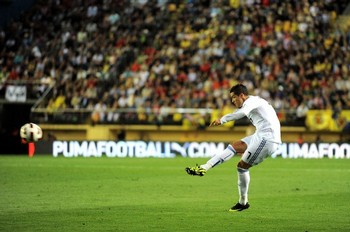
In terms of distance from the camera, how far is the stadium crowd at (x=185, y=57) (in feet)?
114

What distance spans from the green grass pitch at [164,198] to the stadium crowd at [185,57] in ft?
21.4

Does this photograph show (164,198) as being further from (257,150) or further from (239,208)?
(257,150)

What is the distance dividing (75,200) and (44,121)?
1955 cm

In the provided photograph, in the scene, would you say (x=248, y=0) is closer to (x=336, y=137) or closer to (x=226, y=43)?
(x=226, y=43)

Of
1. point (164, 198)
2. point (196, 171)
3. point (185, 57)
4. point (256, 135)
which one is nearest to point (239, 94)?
point (256, 135)

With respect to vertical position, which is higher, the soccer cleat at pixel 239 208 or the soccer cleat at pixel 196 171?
the soccer cleat at pixel 196 171

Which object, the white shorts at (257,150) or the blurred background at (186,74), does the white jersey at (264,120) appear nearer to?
the white shorts at (257,150)

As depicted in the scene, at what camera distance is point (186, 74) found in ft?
117

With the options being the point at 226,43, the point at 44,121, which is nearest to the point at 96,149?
the point at 44,121

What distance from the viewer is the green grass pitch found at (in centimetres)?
1268

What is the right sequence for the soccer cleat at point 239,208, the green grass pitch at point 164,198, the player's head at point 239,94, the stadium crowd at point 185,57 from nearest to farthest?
the green grass pitch at point 164,198 → the player's head at point 239,94 → the soccer cleat at point 239,208 → the stadium crowd at point 185,57

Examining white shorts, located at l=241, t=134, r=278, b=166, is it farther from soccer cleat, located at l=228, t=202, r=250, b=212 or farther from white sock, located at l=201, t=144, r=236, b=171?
soccer cleat, located at l=228, t=202, r=250, b=212

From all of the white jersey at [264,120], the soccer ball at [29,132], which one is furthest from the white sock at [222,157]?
the soccer ball at [29,132]

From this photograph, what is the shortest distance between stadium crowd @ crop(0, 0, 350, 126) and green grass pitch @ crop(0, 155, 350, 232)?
6530 millimetres
